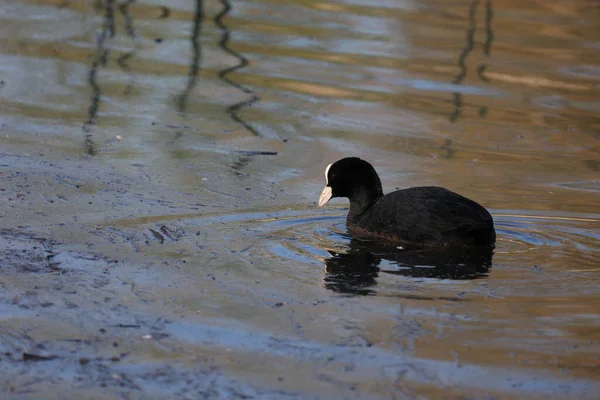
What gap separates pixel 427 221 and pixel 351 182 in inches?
31.9

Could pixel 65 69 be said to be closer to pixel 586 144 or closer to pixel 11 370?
pixel 586 144

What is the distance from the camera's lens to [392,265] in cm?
635

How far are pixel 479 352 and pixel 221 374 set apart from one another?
1149 millimetres

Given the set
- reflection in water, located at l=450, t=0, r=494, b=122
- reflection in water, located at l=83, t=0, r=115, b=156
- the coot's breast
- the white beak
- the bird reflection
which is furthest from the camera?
reflection in water, located at l=450, t=0, r=494, b=122

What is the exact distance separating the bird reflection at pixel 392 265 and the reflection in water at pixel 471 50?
4028 millimetres

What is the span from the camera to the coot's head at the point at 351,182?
7457 mm

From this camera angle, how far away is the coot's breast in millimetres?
6664

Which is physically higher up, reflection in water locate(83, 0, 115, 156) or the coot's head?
the coot's head

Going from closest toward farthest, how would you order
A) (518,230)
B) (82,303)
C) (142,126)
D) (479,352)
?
1. (479,352)
2. (82,303)
3. (518,230)
4. (142,126)

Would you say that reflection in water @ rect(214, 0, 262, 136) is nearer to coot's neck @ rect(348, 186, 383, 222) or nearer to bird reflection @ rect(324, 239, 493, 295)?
coot's neck @ rect(348, 186, 383, 222)

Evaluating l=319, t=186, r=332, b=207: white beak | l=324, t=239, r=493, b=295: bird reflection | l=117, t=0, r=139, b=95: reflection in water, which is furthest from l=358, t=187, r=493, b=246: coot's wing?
l=117, t=0, r=139, b=95: reflection in water

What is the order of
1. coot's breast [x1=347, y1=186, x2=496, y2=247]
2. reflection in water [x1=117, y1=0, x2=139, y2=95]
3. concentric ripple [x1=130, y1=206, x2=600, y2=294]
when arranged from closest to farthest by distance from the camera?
concentric ripple [x1=130, y1=206, x2=600, y2=294] < coot's breast [x1=347, y1=186, x2=496, y2=247] < reflection in water [x1=117, y1=0, x2=139, y2=95]

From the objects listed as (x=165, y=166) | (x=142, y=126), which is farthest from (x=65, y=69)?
(x=165, y=166)

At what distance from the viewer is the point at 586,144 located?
9875 millimetres
